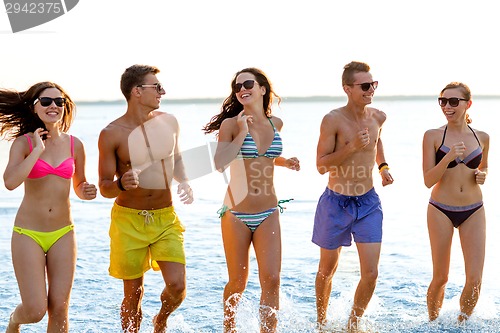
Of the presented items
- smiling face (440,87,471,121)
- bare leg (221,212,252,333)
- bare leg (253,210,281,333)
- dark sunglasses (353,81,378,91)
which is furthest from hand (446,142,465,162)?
bare leg (221,212,252,333)

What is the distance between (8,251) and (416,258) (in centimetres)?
591

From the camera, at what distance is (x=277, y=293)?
673cm

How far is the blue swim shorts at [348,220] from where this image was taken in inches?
283

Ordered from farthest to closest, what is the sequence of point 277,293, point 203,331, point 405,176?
point 405,176
point 203,331
point 277,293

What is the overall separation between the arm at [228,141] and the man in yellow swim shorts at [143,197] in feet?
1.17

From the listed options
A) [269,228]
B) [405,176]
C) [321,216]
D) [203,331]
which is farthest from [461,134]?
[405,176]

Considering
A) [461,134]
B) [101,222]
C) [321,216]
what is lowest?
[101,222]

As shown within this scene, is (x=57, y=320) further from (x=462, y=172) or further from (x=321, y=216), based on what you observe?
(x=462, y=172)

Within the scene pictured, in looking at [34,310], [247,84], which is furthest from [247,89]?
[34,310]

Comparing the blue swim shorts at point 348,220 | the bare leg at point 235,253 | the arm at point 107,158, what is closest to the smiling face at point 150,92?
the arm at point 107,158

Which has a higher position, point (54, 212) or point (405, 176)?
point (54, 212)

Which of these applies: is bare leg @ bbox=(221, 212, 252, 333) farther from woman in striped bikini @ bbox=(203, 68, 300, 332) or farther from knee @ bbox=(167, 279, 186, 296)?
knee @ bbox=(167, 279, 186, 296)

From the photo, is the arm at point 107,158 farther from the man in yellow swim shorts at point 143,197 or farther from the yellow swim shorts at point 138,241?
the yellow swim shorts at point 138,241

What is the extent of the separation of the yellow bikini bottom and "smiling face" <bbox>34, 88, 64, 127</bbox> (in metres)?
0.87
